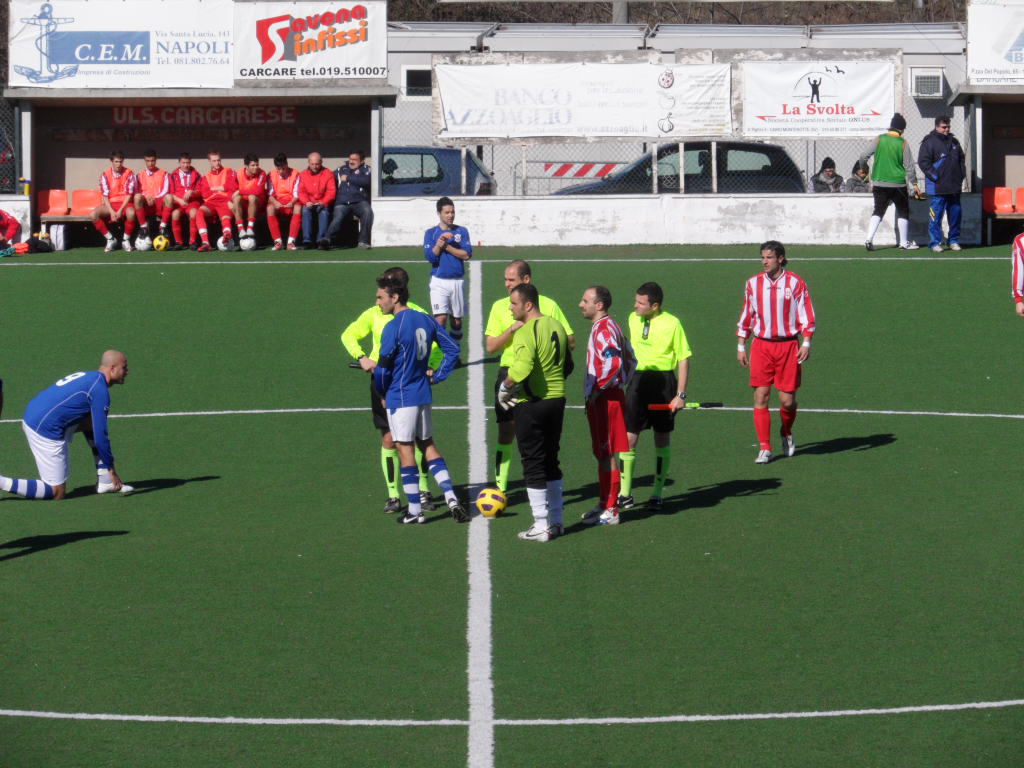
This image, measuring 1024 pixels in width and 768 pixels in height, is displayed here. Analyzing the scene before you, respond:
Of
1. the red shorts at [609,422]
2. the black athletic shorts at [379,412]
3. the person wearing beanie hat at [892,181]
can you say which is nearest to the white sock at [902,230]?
the person wearing beanie hat at [892,181]

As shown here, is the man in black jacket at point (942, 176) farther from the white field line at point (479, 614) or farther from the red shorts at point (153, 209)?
the red shorts at point (153, 209)

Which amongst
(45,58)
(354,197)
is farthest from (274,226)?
(45,58)

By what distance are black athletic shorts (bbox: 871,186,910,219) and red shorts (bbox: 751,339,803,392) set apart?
11401 mm

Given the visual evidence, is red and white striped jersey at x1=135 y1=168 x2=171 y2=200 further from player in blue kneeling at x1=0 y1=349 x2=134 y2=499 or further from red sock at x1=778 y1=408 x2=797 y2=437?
red sock at x1=778 y1=408 x2=797 y2=437

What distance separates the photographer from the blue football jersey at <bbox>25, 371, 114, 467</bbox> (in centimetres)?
1298

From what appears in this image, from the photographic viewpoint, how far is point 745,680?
8.97m

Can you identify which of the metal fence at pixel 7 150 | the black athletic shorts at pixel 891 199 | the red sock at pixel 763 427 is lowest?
the red sock at pixel 763 427

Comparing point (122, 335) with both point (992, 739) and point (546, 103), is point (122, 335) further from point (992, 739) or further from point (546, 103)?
point (992, 739)

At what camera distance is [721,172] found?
27.0 m

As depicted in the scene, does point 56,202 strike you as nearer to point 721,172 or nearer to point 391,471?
point 721,172

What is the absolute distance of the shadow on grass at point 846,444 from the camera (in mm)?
15125

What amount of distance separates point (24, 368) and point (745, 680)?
40.9 ft

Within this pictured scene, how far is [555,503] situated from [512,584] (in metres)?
1.21

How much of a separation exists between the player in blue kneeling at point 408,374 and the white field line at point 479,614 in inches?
28.4
